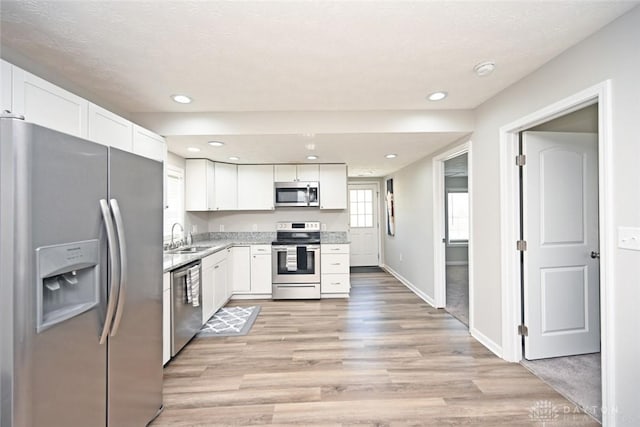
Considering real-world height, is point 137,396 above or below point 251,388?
above

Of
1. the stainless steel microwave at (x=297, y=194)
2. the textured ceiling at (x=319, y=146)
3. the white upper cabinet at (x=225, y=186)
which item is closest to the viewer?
the textured ceiling at (x=319, y=146)

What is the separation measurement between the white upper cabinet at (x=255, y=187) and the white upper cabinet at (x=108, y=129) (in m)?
2.43

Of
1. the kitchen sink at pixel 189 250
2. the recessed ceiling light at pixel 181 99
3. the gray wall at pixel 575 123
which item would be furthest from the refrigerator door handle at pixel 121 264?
the gray wall at pixel 575 123

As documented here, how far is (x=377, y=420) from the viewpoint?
182cm

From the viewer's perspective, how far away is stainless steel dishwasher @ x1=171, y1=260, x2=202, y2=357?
254 cm

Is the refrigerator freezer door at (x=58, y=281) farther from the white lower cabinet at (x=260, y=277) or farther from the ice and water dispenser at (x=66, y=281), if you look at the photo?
the white lower cabinet at (x=260, y=277)

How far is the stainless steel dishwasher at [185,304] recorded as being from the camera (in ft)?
8.35

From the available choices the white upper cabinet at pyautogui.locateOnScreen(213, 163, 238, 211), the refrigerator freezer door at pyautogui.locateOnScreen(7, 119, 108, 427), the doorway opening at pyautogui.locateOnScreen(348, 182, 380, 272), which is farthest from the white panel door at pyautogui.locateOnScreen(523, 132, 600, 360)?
the doorway opening at pyautogui.locateOnScreen(348, 182, 380, 272)

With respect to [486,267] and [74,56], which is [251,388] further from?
[74,56]

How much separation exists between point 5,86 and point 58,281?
1028mm

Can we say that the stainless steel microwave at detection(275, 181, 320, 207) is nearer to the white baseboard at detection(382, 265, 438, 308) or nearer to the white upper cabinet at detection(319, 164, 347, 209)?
the white upper cabinet at detection(319, 164, 347, 209)

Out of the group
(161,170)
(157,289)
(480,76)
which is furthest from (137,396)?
(480,76)

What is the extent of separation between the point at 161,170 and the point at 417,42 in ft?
6.06

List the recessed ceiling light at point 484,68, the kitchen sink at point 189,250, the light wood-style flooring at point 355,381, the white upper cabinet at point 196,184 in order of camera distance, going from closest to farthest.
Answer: the light wood-style flooring at point 355,381
the recessed ceiling light at point 484,68
the kitchen sink at point 189,250
the white upper cabinet at point 196,184
